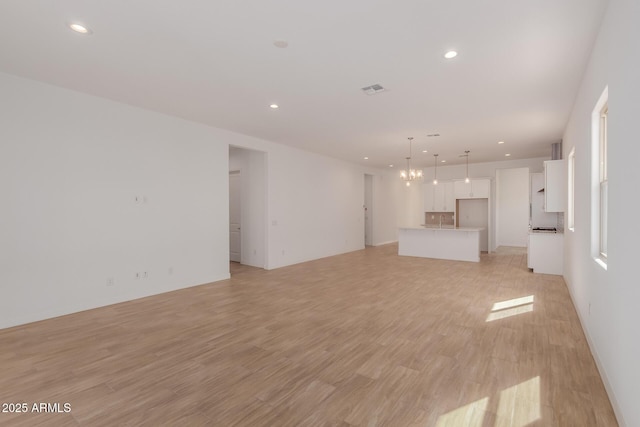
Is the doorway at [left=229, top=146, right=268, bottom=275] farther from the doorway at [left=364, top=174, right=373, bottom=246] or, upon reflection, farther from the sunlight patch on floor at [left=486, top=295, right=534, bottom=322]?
the doorway at [left=364, top=174, right=373, bottom=246]

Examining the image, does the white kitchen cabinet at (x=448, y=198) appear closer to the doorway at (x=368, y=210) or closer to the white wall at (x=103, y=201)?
the doorway at (x=368, y=210)

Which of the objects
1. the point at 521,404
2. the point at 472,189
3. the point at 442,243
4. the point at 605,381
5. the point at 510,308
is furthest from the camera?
the point at 472,189

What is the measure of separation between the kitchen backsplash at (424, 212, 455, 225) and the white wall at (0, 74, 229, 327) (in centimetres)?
804

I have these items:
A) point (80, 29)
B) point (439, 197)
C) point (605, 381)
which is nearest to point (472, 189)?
point (439, 197)

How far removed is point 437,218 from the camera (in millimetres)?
11008

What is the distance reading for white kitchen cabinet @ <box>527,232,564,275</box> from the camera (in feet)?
21.0

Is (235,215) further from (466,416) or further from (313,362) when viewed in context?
(466,416)

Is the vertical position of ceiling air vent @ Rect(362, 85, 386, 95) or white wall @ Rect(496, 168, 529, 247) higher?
ceiling air vent @ Rect(362, 85, 386, 95)

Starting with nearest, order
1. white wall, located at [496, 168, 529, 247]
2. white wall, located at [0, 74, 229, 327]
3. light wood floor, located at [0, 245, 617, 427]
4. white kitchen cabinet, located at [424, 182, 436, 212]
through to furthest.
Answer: light wood floor, located at [0, 245, 617, 427], white wall, located at [0, 74, 229, 327], white kitchen cabinet, located at [424, 182, 436, 212], white wall, located at [496, 168, 529, 247]

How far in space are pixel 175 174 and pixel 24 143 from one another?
1.96 meters

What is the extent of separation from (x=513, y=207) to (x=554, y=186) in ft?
18.7

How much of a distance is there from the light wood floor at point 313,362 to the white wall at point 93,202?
46cm

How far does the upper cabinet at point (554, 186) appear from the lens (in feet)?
19.8

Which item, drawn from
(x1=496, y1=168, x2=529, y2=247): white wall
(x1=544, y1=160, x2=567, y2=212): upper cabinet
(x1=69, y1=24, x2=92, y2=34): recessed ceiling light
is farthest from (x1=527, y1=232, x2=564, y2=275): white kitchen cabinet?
(x1=69, y1=24, x2=92, y2=34): recessed ceiling light
